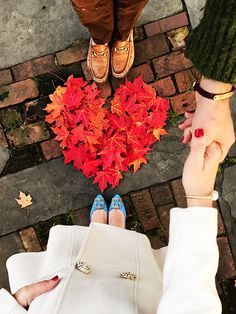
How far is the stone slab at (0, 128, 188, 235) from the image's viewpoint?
300 cm

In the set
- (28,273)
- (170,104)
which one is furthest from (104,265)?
(170,104)

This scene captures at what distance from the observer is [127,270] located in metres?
2.12

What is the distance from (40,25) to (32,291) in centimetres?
190

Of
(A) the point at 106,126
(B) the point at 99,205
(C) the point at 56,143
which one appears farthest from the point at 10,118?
(B) the point at 99,205

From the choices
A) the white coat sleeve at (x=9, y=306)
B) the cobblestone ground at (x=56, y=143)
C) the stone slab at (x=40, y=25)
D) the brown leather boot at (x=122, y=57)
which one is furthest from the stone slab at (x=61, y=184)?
the white coat sleeve at (x=9, y=306)

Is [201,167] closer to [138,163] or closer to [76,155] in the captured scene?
[138,163]

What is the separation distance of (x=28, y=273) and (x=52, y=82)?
136 cm

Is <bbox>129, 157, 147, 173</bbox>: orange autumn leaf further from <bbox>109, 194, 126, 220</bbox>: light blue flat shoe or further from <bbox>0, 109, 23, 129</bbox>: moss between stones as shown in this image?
<bbox>0, 109, 23, 129</bbox>: moss between stones

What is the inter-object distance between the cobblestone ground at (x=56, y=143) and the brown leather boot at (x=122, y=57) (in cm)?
9

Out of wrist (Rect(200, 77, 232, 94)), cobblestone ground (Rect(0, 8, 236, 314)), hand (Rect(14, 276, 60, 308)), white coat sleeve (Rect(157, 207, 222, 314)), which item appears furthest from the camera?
cobblestone ground (Rect(0, 8, 236, 314))

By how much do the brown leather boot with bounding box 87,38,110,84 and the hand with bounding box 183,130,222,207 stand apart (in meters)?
1.24

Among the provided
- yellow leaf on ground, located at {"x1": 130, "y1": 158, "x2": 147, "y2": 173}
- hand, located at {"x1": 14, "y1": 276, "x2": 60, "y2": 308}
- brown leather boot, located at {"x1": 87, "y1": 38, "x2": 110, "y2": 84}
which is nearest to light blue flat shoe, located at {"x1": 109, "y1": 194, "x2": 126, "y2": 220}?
yellow leaf on ground, located at {"x1": 130, "y1": 158, "x2": 147, "y2": 173}

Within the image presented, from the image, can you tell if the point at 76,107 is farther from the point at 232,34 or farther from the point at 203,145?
the point at 232,34

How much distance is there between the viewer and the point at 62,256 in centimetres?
221
